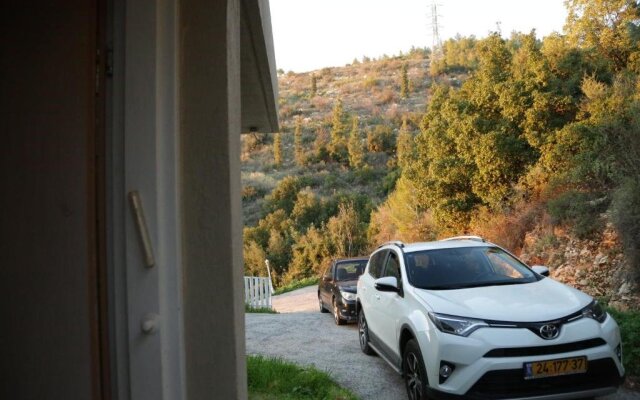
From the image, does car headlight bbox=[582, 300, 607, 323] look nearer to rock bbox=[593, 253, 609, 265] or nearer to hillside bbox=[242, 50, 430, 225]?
rock bbox=[593, 253, 609, 265]

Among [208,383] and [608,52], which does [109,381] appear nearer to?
[208,383]

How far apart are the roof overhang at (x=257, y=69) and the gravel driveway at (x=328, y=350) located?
3.68 m

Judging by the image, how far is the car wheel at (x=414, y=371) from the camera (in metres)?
5.10

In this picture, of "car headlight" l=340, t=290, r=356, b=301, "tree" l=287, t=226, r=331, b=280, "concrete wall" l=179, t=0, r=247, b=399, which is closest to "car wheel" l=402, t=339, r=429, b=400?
"concrete wall" l=179, t=0, r=247, b=399

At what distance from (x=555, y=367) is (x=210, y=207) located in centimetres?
377

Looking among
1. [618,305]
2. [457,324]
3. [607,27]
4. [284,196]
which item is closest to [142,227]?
[457,324]

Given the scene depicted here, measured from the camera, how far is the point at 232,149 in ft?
7.12

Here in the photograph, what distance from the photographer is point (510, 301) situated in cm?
522

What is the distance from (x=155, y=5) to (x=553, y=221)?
46.6 feet

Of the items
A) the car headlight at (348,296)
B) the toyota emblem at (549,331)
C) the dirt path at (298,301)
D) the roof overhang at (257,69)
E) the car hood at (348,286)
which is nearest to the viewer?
the roof overhang at (257,69)

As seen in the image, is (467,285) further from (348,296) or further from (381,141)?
(381,141)

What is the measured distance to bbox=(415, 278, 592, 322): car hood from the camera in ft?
16.1

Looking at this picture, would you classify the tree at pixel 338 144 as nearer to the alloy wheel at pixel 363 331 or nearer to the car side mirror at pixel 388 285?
the alloy wheel at pixel 363 331

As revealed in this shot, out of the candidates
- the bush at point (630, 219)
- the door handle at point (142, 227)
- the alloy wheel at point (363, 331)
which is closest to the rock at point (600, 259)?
the bush at point (630, 219)
